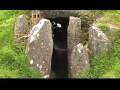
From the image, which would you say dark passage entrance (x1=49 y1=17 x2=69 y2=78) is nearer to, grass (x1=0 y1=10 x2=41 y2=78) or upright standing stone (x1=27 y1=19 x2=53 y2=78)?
upright standing stone (x1=27 y1=19 x2=53 y2=78)

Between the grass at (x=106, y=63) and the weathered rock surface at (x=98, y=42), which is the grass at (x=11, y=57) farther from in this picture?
the weathered rock surface at (x=98, y=42)

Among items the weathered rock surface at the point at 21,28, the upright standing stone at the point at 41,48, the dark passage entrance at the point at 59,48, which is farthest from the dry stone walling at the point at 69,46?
the weathered rock surface at the point at 21,28

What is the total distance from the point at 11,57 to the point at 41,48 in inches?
34.4

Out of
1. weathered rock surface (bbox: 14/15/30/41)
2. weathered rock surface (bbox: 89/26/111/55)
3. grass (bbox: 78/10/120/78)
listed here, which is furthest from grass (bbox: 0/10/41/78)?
weathered rock surface (bbox: 89/26/111/55)

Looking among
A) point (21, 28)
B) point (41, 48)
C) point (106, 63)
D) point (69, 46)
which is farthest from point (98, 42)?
point (21, 28)

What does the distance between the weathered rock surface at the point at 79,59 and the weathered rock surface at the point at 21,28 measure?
166 centimetres

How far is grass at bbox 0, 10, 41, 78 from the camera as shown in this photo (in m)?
9.35

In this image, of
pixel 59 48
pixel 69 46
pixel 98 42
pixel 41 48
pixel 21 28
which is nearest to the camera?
pixel 41 48

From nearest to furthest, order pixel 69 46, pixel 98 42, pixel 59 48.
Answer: pixel 98 42, pixel 69 46, pixel 59 48

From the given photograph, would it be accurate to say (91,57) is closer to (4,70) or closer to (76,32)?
(76,32)

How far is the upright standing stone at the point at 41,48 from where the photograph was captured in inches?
373

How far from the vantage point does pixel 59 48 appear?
10781mm

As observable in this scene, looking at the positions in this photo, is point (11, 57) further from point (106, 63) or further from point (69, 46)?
point (106, 63)
